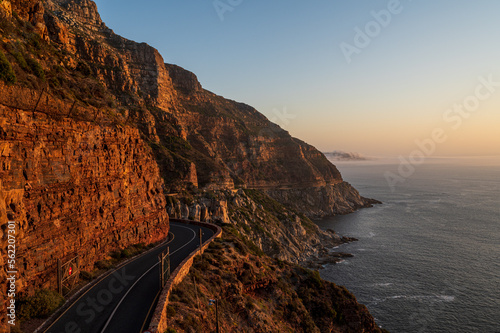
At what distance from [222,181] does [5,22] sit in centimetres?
7631

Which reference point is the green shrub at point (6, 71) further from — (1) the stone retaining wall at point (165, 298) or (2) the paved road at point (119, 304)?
(1) the stone retaining wall at point (165, 298)

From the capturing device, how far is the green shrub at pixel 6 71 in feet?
52.4

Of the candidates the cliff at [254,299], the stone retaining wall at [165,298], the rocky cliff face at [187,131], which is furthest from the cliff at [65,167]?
the cliff at [254,299]

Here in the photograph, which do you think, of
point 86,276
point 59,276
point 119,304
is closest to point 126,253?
point 86,276

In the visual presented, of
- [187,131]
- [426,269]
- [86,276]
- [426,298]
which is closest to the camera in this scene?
[86,276]

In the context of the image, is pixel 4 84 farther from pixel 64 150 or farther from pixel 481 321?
pixel 481 321

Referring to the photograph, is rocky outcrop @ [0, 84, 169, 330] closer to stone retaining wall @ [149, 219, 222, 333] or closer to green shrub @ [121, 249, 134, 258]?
green shrub @ [121, 249, 134, 258]

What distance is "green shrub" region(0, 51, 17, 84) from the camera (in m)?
16.0

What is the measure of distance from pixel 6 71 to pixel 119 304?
54.1 feet

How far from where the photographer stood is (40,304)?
1688 centimetres

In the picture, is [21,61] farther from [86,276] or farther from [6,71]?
[86,276]

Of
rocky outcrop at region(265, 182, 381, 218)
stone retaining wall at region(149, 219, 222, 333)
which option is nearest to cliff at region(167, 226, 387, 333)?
stone retaining wall at region(149, 219, 222, 333)

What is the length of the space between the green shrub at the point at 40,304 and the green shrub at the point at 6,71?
12870 mm

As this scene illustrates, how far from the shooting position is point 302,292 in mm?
40906
